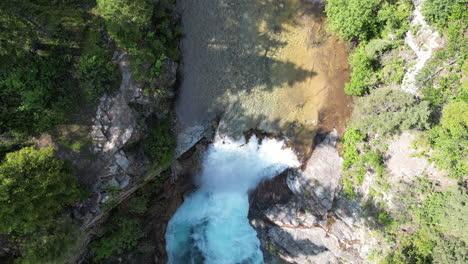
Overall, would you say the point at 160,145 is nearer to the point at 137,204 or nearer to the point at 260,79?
the point at 137,204

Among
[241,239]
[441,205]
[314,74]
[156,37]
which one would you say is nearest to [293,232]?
[241,239]

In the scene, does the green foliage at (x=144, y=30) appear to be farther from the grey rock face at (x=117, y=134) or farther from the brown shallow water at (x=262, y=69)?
the brown shallow water at (x=262, y=69)

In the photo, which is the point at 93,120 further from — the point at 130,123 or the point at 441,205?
the point at 441,205

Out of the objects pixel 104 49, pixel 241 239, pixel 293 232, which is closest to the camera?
pixel 104 49

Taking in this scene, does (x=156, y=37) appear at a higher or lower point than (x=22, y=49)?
higher

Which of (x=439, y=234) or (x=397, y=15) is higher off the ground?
(x=397, y=15)

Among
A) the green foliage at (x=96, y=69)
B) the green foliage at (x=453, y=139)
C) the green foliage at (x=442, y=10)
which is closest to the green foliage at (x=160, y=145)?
the green foliage at (x=96, y=69)

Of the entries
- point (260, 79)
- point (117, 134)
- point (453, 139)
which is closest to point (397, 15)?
point (453, 139)
